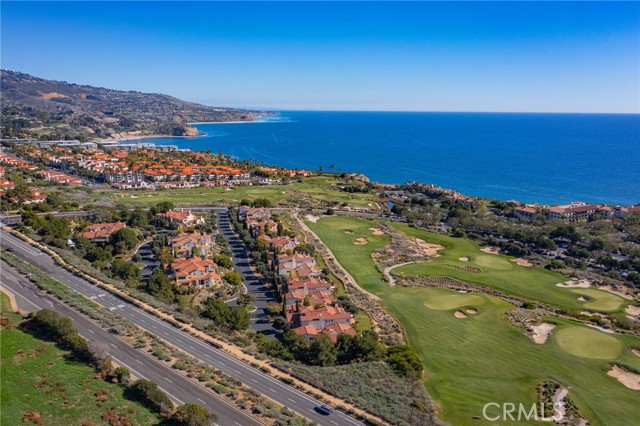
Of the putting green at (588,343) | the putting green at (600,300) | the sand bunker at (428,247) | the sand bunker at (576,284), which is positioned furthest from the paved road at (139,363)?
the sand bunker at (576,284)

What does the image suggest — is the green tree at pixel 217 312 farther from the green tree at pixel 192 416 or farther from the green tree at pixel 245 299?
the green tree at pixel 192 416

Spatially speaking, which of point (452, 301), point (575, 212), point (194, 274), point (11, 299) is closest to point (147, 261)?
point (194, 274)

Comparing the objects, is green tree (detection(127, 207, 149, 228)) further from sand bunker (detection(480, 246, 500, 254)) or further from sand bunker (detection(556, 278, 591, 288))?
sand bunker (detection(556, 278, 591, 288))

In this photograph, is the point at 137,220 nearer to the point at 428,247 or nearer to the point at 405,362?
the point at 428,247

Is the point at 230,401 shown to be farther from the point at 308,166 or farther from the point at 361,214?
the point at 308,166

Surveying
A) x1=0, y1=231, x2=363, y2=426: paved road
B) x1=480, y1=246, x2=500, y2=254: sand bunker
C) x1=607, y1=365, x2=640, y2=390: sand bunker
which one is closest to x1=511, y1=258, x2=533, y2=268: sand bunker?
x1=480, y1=246, x2=500, y2=254: sand bunker

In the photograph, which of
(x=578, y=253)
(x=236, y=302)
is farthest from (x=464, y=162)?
(x=236, y=302)

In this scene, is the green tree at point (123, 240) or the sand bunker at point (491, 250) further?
the sand bunker at point (491, 250)
